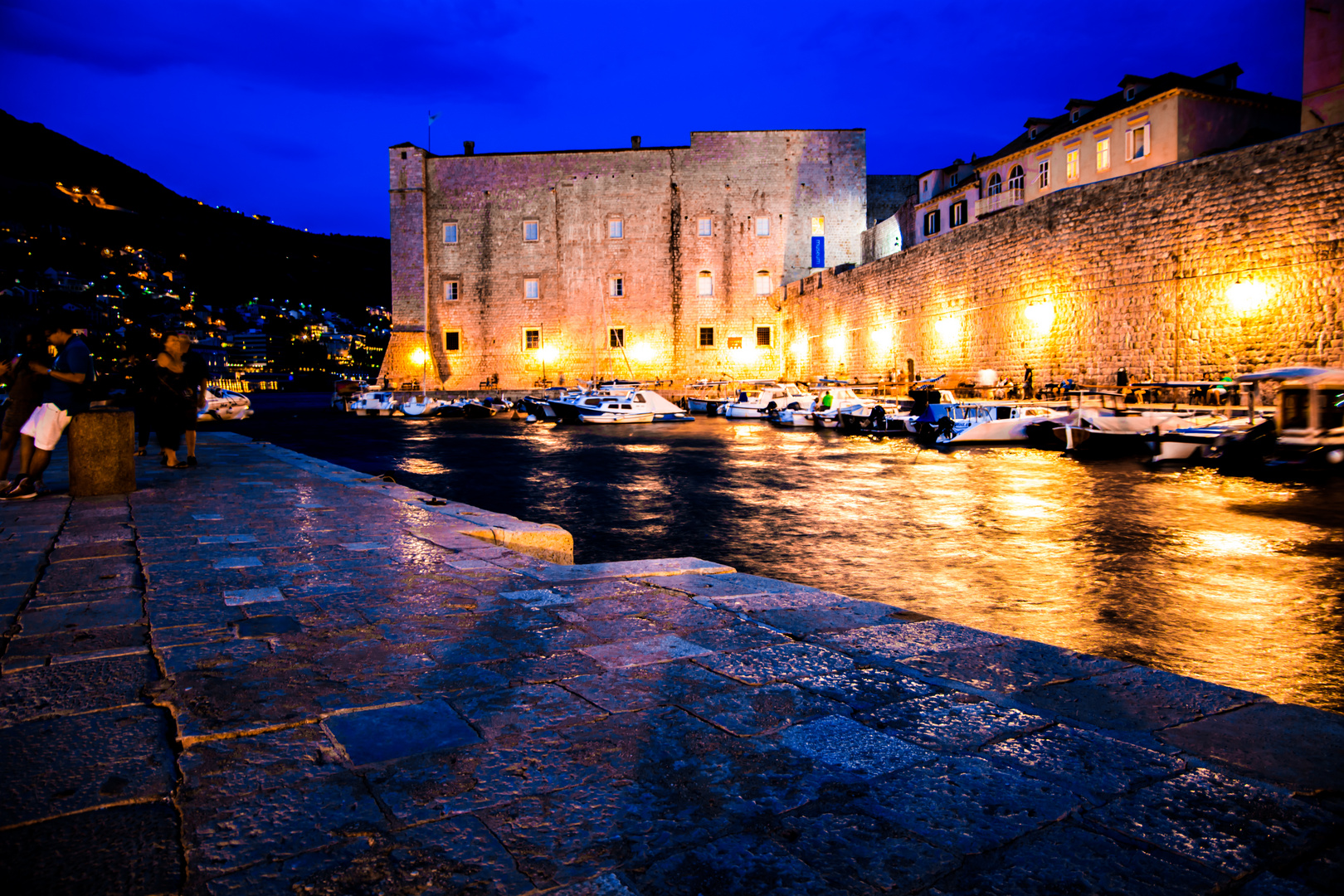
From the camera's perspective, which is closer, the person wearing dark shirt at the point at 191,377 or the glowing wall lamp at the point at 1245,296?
the person wearing dark shirt at the point at 191,377

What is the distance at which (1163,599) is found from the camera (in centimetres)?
473

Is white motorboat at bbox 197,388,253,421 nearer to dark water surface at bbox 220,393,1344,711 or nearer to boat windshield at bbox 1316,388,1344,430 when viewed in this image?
dark water surface at bbox 220,393,1344,711

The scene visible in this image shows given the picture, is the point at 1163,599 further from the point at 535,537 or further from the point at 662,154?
the point at 662,154

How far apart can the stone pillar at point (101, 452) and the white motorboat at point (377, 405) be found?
30049mm

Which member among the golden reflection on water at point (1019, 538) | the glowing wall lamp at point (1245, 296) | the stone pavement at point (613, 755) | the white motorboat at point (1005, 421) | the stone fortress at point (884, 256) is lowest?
the golden reflection on water at point (1019, 538)

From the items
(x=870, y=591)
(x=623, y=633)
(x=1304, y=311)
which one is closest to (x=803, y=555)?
(x=870, y=591)

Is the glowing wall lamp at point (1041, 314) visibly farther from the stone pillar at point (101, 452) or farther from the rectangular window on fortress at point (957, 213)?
the stone pillar at point (101, 452)

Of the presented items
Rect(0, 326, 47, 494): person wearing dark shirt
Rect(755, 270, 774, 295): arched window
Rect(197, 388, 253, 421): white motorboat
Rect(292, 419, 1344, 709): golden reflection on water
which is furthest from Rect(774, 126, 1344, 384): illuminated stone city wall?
Rect(197, 388, 253, 421): white motorboat

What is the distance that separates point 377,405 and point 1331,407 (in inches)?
1353

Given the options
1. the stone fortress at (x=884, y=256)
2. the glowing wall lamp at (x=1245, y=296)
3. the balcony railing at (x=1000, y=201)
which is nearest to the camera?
the glowing wall lamp at (x=1245, y=296)

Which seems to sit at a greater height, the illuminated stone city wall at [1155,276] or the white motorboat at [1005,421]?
the illuminated stone city wall at [1155,276]

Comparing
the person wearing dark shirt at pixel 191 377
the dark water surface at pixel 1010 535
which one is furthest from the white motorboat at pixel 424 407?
the person wearing dark shirt at pixel 191 377

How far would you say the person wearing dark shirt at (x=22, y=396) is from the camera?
639 centimetres

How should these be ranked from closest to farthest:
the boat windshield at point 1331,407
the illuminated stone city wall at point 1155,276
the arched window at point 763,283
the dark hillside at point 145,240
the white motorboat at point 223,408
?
the boat windshield at point 1331,407 < the illuminated stone city wall at point 1155,276 < the white motorboat at point 223,408 < the arched window at point 763,283 < the dark hillside at point 145,240
